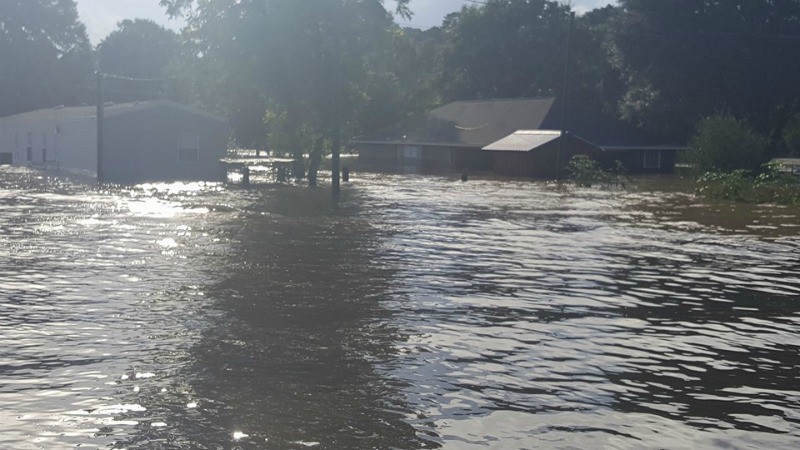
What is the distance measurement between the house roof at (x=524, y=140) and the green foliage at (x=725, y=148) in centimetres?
969

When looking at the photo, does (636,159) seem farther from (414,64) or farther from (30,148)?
(30,148)

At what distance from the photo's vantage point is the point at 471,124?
84688 mm

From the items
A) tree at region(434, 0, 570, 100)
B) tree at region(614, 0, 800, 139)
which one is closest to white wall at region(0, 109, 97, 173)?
tree at region(614, 0, 800, 139)

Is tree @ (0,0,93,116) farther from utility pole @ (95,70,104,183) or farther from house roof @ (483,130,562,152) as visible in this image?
utility pole @ (95,70,104,183)

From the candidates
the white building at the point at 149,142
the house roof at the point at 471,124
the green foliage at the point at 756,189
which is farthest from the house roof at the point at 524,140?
the white building at the point at 149,142

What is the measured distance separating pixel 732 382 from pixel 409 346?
3990mm

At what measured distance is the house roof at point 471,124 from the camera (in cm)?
7969

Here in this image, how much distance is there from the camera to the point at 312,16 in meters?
54.9

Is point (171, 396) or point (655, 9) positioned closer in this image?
point (171, 396)

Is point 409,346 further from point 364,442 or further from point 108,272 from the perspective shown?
point 108,272

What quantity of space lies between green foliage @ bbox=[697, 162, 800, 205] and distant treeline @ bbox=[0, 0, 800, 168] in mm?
14894

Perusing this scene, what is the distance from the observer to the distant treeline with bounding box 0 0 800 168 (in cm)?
5622

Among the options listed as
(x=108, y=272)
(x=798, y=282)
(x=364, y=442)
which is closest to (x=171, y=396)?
(x=364, y=442)

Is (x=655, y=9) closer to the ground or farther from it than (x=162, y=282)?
farther from it
